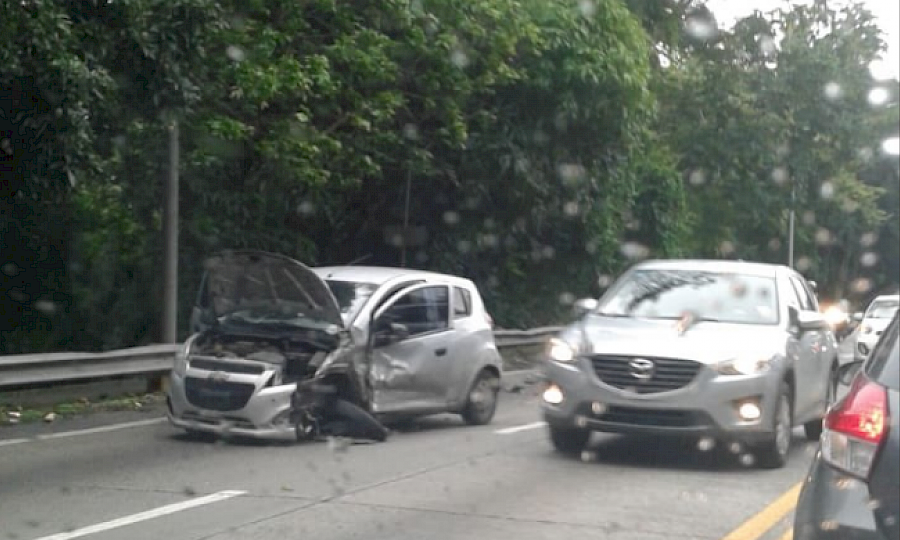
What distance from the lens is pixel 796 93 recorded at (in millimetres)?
38031

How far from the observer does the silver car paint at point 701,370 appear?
11.3 metres

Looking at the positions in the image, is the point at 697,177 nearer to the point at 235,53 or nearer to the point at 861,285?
the point at 235,53

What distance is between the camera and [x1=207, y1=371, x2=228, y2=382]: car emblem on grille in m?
12.5

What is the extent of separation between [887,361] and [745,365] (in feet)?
18.9

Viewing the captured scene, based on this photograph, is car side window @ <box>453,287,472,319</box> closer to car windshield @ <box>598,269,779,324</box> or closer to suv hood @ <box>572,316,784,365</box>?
car windshield @ <box>598,269,779,324</box>

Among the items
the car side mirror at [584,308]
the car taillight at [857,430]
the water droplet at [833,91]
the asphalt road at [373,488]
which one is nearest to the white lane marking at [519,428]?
the asphalt road at [373,488]

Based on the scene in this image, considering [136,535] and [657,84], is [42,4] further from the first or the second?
[657,84]

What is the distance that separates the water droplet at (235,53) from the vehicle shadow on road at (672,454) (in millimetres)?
6914

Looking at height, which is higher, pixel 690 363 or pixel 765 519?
pixel 690 363

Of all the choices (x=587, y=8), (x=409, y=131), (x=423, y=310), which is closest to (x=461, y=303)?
(x=423, y=310)

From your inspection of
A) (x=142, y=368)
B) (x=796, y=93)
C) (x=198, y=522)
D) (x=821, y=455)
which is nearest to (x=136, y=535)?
(x=198, y=522)

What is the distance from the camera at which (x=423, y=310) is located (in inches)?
559

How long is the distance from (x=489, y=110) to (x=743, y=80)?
13.7m

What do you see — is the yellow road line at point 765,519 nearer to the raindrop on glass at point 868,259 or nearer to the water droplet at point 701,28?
the water droplet at point 701,28
